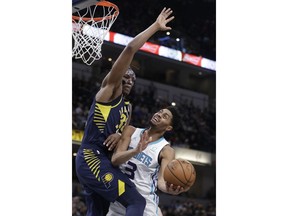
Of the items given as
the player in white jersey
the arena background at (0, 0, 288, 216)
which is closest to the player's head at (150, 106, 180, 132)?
the player in white jersey

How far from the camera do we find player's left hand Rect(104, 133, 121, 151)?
475 cm

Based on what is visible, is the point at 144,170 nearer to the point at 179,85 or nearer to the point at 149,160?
the point at 149,160

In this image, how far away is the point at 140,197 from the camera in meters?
4.70

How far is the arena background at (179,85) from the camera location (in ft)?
58.8

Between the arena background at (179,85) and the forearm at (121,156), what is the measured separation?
1162cm

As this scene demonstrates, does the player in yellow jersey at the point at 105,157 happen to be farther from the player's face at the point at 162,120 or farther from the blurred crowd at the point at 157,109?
the blurred crowd at the point at 157,109

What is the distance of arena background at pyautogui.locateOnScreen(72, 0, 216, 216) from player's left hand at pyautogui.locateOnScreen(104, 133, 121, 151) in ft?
37.8

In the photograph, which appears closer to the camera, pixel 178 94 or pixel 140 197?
pixel 140 197

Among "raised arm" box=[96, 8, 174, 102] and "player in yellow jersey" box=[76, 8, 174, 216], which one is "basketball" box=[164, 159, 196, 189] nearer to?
"player in yellow jersey" box=[76, 8, 174, 216]
